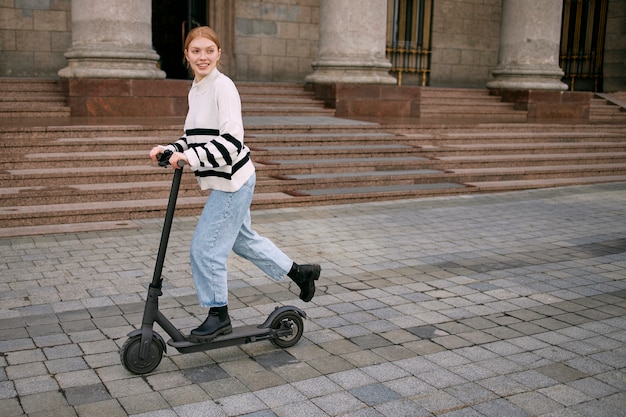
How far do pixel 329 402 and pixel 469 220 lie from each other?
Answer: 556cm

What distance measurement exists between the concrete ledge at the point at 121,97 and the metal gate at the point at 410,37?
9.53m

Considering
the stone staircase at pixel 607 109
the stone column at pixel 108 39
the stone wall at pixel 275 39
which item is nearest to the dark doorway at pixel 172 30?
the stone wall at pixel 275 39

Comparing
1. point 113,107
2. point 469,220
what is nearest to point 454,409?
point 469,220

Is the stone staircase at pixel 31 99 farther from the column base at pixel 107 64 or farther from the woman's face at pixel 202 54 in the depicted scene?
the woman's face at pixel 202 54

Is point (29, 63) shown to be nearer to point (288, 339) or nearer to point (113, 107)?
point (113, 107)

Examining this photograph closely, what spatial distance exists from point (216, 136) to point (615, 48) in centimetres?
2065

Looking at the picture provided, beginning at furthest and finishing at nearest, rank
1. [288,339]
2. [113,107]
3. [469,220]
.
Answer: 1. [113,107]
2. [469,220]
3. [288,339]

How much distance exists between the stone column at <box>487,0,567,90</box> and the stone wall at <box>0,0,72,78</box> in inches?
386

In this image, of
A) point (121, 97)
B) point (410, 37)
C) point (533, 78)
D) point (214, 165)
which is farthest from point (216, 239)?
point (410, 37)

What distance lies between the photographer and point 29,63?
16062 millimetres

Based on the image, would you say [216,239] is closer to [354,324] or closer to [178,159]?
→ [178,159]

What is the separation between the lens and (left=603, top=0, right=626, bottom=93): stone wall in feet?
72.2

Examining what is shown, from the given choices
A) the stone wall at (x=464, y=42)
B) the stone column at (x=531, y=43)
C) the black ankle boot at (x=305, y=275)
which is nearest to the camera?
the black ankle boot at (x=305, y=275)

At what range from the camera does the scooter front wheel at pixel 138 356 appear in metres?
4.23
